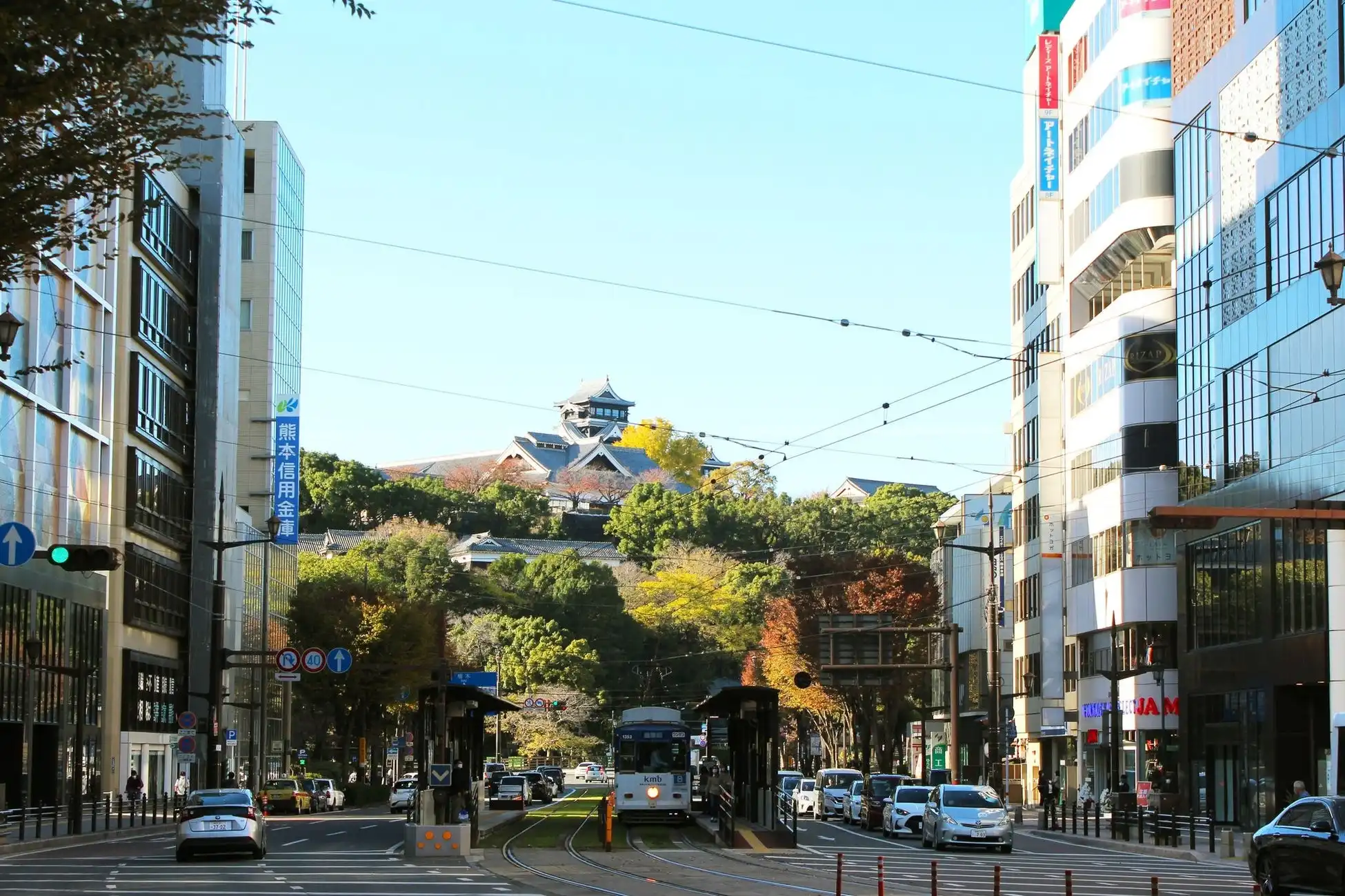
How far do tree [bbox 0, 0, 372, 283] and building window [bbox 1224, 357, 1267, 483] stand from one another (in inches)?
1582

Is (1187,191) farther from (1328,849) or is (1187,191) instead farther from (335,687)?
(335,687)

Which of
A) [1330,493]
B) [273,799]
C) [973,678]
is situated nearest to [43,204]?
[1330,493]

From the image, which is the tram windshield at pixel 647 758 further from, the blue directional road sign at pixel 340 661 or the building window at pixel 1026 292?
the building window at pixel 1026 292

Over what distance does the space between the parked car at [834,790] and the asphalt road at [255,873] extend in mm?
24277

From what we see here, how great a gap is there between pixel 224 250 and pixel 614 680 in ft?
180

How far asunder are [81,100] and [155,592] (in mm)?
58345

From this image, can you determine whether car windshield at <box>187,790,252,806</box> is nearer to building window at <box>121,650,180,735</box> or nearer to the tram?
the tram

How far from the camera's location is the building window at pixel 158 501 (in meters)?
69.8

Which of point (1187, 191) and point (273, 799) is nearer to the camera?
point (1187, 191)

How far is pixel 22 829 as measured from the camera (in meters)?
41.8

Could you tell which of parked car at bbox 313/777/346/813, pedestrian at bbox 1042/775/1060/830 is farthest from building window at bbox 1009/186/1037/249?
parked car at bbox 313/777/346/813

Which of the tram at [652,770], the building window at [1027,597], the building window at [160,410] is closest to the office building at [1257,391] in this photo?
the tram at [652,770]

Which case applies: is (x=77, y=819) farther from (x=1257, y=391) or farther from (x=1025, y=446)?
(x=1025, y=446)

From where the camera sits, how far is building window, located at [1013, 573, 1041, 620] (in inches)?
3191
